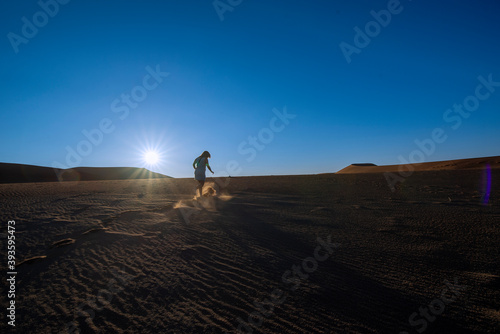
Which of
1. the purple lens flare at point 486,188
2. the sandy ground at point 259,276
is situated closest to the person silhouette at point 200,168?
the sandy ground at point 259,276

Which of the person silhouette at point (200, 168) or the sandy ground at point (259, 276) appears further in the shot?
the person silhouette at point (200, 168)

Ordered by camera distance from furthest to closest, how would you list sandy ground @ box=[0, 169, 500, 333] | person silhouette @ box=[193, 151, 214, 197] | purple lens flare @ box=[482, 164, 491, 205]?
1. person silhouette @ box=[193, 151, 214, 197]
2. purple lens flare @ box=[482, 164, 491, 205]
3. sandy ground @ box=[0, 169, 500, 333]

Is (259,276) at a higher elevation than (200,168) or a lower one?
lower

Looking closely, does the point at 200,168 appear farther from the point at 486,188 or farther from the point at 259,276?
the point at 486,188

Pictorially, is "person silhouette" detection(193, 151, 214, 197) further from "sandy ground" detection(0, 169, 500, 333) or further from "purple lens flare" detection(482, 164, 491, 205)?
"purple lens flare" detection(482, 164, 491, 205)

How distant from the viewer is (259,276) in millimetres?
2939

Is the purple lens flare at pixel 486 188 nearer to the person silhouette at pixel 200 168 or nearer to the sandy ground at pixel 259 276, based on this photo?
the sandy ground at pixel 259 276

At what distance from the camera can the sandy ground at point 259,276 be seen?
212 centimetres

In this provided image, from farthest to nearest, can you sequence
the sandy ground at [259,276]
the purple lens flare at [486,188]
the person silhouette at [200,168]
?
the person silhouette at [200,168], the purple lens flare at [486,188], the sandy ground at [259,276]

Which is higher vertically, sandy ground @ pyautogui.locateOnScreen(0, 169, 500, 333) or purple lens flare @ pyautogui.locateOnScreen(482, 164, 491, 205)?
purple lens flare @ pyautogui.locateOnScreen(482, 164, 491, 205)

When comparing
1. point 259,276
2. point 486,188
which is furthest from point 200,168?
point 486,188

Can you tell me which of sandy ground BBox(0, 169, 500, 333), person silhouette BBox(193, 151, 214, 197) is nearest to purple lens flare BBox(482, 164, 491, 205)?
sandy ground BBox(0, 169, 500, 333)

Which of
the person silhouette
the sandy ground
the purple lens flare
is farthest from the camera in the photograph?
the person silhouette

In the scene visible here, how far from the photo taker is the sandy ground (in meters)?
2.12
